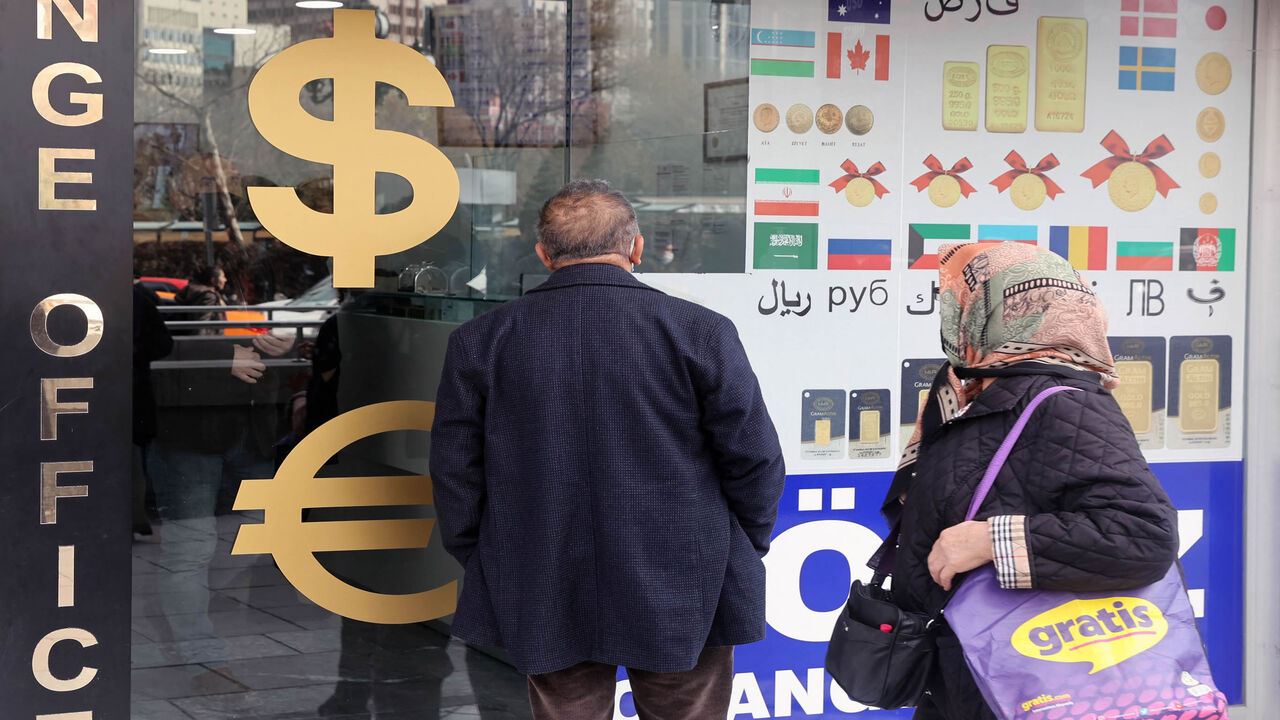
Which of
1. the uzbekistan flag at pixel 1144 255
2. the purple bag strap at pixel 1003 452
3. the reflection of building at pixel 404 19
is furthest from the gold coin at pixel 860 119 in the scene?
the purple bag strap at pixel 1003 452

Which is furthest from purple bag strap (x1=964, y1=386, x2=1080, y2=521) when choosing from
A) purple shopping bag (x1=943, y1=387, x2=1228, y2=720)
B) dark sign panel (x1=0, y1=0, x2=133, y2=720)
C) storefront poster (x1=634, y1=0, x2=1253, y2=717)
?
dark sign panel (x1=0, y1=0, x2=133, y2=720)

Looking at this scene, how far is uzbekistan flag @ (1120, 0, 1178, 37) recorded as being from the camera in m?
4.91

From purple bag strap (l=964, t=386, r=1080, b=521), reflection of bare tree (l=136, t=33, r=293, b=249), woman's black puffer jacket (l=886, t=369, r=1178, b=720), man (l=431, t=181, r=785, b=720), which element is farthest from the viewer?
reflection of bare tree (l=136, t=33, r=293, b=249)

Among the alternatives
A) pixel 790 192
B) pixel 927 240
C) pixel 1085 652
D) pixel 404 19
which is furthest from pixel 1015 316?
pixel 404 19

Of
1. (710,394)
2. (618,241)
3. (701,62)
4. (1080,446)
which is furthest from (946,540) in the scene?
(701,62)

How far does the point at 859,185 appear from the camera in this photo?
15.3ft

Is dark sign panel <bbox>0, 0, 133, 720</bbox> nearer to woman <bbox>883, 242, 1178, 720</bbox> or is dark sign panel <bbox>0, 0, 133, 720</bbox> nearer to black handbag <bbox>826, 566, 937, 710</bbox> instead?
black handbag <bbox>826, 566, 937, 710</bbox>

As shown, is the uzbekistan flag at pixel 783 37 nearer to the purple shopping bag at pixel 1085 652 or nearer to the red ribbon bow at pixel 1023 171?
the red ribbon bow at pixel 1023 171

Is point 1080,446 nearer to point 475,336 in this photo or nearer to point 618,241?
point 618,241

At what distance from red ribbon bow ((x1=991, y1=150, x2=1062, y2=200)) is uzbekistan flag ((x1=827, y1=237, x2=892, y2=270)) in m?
0.49

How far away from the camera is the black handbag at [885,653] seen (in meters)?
2.92

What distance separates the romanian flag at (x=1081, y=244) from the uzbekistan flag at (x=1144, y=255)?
7 centimetres

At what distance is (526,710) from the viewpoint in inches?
177

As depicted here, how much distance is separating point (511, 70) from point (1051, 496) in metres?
2.37
